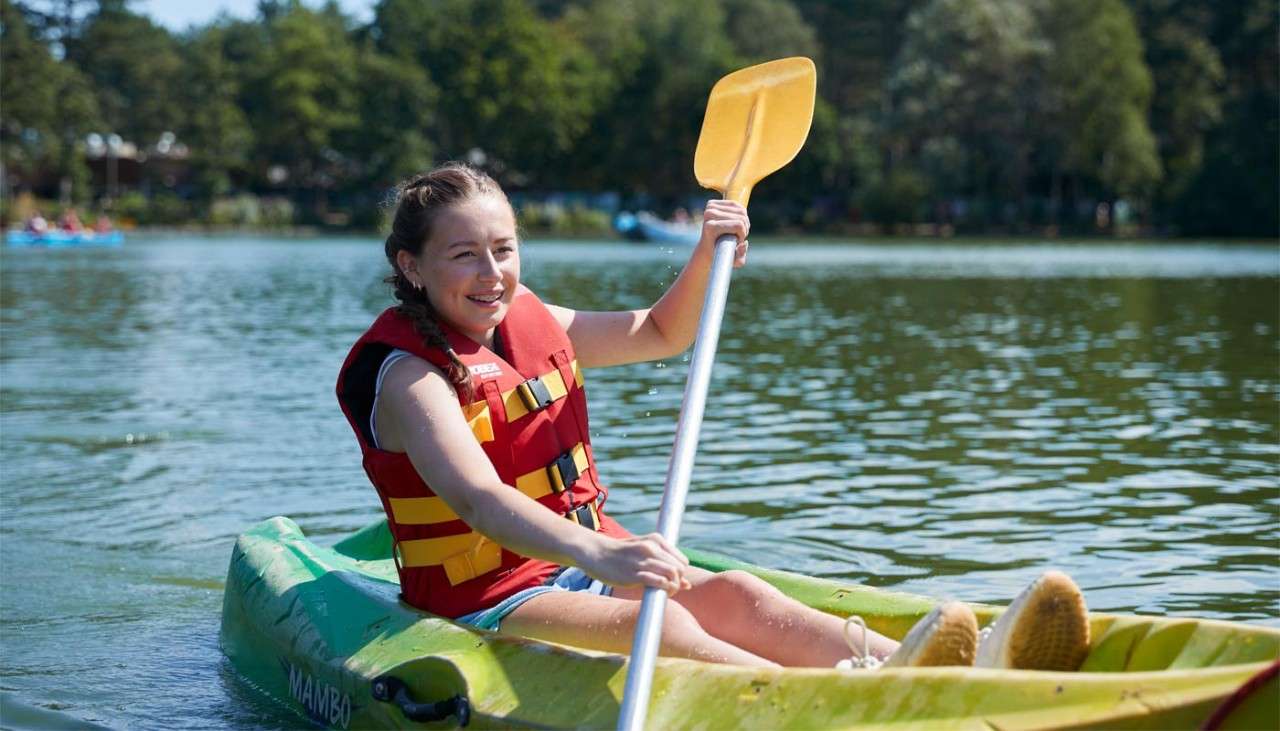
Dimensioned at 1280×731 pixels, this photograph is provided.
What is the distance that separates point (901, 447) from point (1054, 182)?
4872cm

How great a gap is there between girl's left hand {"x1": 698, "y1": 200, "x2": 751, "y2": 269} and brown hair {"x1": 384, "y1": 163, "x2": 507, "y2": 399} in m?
0.53

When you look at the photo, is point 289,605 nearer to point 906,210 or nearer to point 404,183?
point 404,183

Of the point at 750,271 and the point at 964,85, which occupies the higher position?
the point at 964,85

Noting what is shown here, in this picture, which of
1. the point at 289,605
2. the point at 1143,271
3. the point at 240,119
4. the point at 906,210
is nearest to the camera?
the point at 289,605

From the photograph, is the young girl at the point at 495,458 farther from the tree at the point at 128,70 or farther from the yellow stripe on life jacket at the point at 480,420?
the tree at the point at 128,70

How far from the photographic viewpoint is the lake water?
586cm

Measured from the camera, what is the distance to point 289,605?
4621mm

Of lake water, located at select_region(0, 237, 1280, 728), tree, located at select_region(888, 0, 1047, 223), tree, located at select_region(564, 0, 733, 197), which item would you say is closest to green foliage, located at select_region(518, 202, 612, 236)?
tree, located at select_region(564, 0, 733, 197)

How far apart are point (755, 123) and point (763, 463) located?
160 inches

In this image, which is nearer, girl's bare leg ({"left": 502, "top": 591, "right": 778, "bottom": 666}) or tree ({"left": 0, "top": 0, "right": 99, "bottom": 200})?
girl's bare leg ({"left": 502, "top": 591, "right": 778, "bottom": 666})

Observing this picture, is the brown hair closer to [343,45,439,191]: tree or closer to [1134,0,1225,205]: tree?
[1134,0,1225,205]: tree

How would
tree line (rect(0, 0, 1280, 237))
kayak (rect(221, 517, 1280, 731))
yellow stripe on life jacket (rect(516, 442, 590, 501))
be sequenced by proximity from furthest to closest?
tree line (rect(0, 0, 1280, 237)) → yellow stripe on life jacket (rect(516, 442, 590, 501)) → kayak (rect(221, 517, 1280, 731))

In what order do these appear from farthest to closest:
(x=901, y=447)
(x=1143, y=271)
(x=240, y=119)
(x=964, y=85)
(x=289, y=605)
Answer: (x=240, y=119) < (x=964, y=85) < (x=1143, y=271) < (x=901, y=447) < (x=289, y=605)

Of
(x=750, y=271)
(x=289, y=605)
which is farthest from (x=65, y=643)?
(x=750, y=271)
